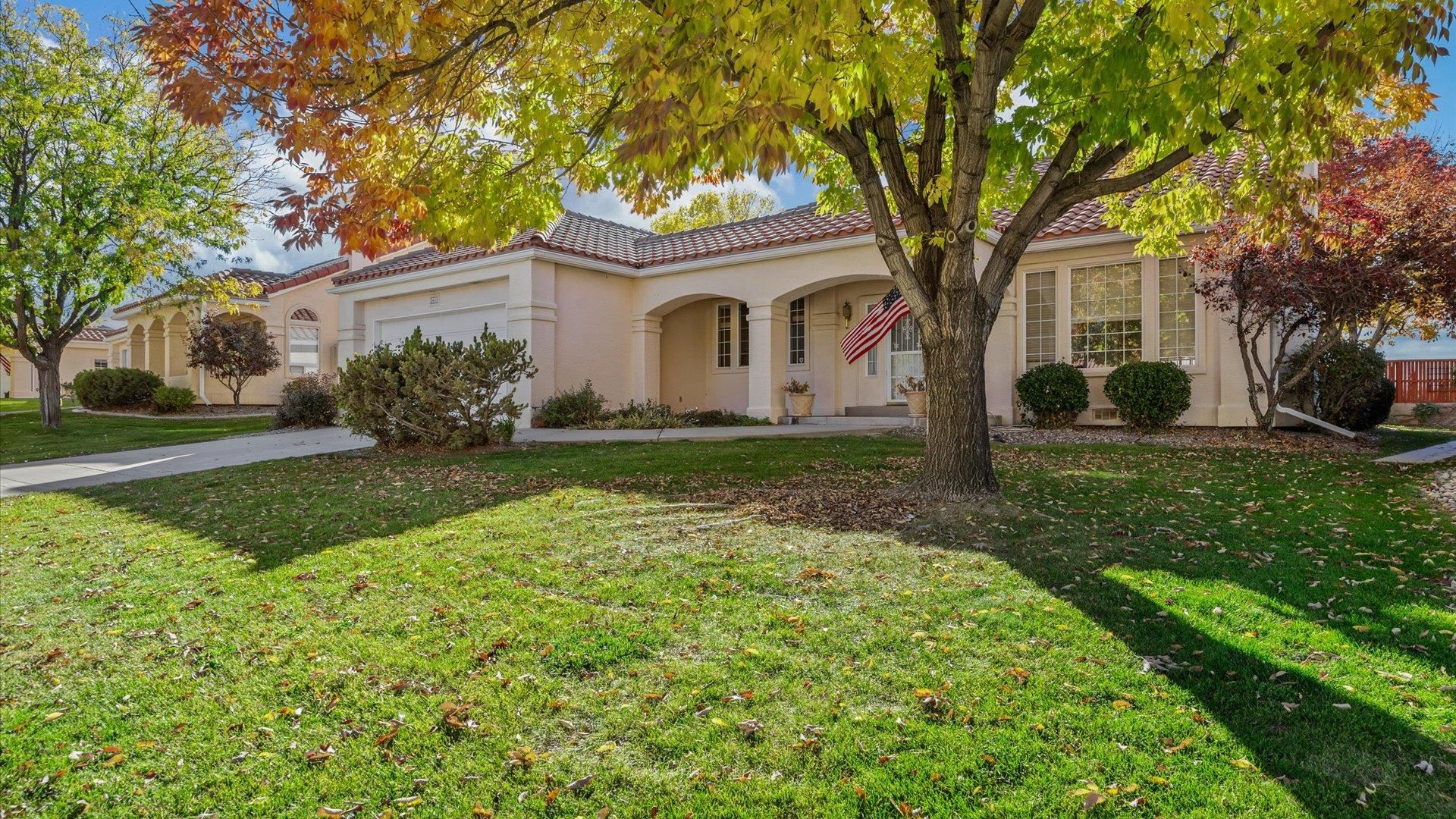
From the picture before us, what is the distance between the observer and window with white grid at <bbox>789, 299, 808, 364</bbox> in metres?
16.6

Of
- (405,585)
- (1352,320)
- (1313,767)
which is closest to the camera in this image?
(1313,767)

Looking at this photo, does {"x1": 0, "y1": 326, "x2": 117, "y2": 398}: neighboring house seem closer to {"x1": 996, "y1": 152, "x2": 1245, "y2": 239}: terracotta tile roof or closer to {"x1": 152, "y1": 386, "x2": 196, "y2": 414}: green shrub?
{"x1": 152, "y1": 386, "x2": 196, "y2": 414}: green shrub

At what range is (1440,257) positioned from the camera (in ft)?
31.1

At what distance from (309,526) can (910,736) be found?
482 centimetres

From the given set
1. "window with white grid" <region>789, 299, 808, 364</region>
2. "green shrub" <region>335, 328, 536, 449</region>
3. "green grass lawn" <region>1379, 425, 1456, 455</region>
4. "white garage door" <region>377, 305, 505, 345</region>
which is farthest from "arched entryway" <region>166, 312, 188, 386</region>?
"green grass lawn" <region>1379, 425, 1456, 455</region>

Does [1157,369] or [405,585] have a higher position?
[1157,369]

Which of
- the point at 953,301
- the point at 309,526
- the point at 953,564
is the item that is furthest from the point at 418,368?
the point at 953,564

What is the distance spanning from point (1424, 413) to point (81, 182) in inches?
1097

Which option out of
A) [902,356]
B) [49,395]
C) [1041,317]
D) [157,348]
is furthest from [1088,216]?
[157,348]

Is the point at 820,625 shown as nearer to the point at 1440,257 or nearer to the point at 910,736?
the point at 910,736

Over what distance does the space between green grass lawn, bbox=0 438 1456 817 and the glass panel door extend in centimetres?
958

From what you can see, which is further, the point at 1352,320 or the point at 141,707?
the point at 1352,320

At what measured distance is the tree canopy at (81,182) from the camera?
46.7 feet

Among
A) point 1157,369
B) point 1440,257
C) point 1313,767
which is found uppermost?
point 1440,257
